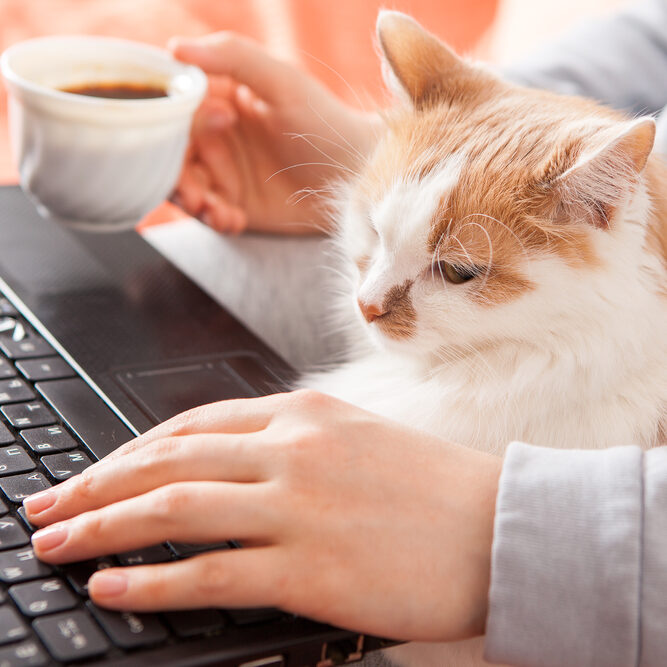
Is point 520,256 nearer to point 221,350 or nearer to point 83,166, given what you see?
point 221,350

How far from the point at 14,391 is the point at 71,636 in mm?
252

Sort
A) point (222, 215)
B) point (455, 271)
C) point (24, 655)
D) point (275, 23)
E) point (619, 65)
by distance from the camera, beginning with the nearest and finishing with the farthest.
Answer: point (24, 655) → point (455, 271) → point (222, 215) → point (619, 65) → point (275, 23)

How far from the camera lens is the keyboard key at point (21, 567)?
0.46 metres

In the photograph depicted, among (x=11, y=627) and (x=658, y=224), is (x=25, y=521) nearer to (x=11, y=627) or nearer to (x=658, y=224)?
(x=11, y=627)

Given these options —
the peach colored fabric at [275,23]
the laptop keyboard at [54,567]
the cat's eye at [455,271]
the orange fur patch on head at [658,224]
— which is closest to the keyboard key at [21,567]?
the laptop keyboard at [54,567]

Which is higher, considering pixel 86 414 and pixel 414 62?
pixel 414 62

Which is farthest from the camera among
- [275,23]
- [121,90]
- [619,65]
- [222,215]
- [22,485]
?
[275,23]

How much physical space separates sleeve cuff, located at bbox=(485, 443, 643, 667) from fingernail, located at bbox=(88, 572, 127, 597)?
Result: 22 centimetres

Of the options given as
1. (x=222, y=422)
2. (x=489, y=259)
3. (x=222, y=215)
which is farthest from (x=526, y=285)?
(x=222, y=215)

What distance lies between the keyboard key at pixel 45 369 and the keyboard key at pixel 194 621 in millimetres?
270

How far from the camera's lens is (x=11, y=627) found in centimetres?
43

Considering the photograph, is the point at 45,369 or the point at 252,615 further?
the point at 45,369

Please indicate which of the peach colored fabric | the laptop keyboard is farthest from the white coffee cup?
the peach colored fabric

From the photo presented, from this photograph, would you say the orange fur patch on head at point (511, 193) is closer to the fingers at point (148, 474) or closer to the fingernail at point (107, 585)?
the fingers at point (148, 474)
